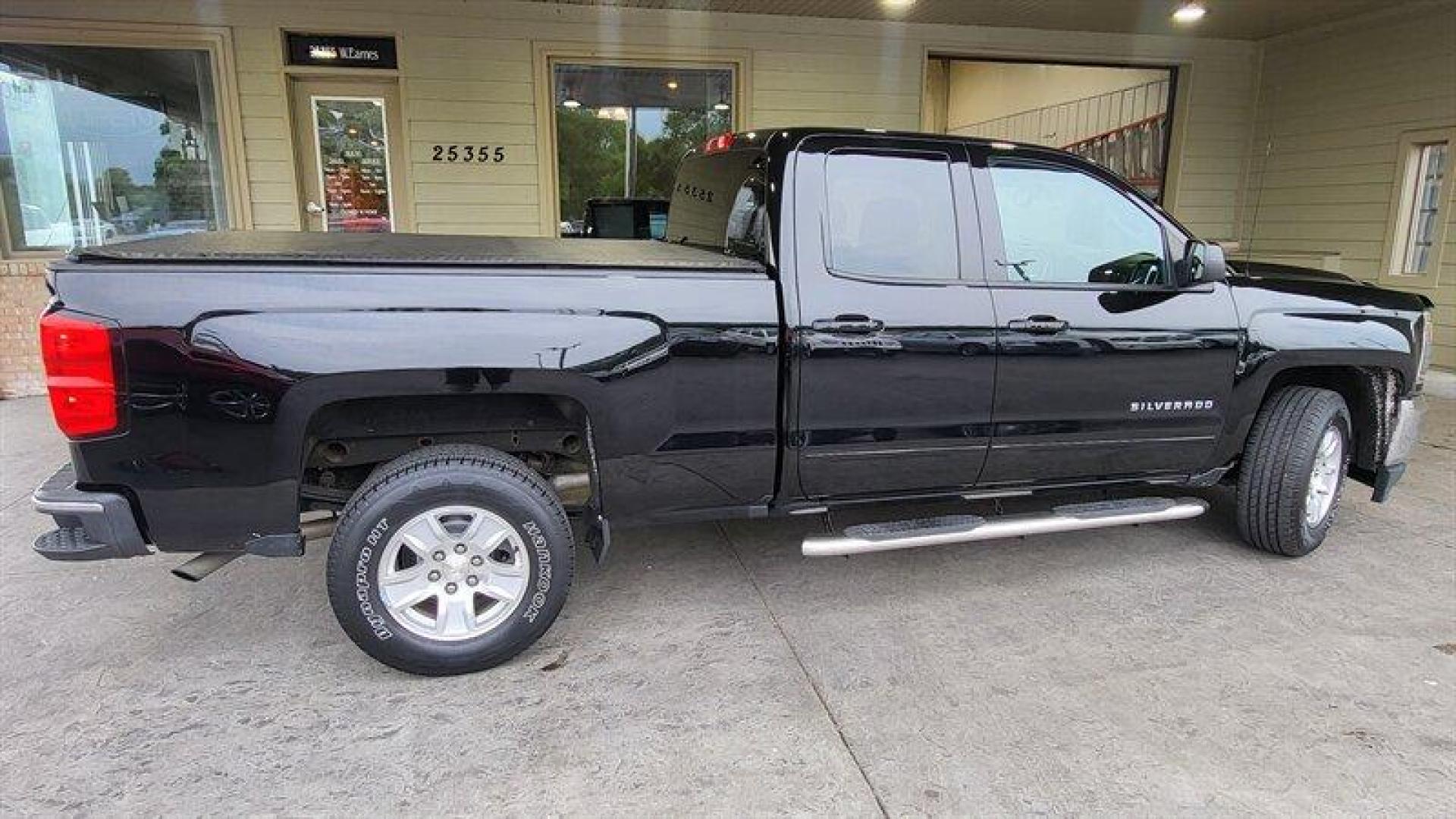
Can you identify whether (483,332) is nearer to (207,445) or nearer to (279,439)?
(279,439)

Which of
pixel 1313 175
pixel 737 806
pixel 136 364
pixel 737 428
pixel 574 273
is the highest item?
pixel 1313 175

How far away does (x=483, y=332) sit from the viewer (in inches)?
111

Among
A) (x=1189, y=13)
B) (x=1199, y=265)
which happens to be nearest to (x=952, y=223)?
(x=1199, y=265)

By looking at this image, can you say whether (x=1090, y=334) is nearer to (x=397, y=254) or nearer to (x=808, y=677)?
(x=808, y=677)

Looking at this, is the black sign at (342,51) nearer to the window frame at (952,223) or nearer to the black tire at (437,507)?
the window frame at (952,223)

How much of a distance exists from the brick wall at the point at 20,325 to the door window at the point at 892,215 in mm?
7185

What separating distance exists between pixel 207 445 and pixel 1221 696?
11.1 ft

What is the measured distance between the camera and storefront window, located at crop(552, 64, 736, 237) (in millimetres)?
8031

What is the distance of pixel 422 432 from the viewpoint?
10.1 ft

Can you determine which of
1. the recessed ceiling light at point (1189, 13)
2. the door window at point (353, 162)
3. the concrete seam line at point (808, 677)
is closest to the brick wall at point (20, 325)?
the door window at point (353, 162)

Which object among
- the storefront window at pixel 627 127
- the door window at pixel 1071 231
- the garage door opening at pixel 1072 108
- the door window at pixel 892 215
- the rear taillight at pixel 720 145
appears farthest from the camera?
the garage door opening at pixel 1072 108

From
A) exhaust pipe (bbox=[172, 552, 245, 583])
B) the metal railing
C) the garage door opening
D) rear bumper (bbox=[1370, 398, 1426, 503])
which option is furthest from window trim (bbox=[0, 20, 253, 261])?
the metal railing

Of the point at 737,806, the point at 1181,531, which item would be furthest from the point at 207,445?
the point at 1181,531

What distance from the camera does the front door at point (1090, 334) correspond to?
352 cm
